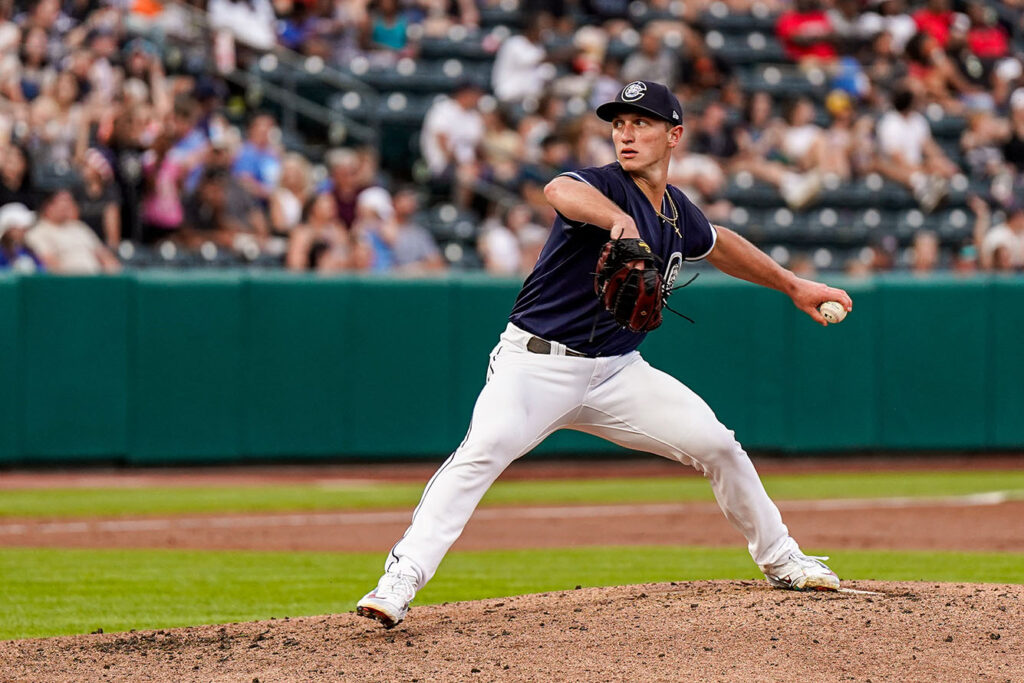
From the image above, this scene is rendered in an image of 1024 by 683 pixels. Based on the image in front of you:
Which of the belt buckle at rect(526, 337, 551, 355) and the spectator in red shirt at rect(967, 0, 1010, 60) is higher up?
the spectator in red shirt at rect(967, 0, 1010, 60)

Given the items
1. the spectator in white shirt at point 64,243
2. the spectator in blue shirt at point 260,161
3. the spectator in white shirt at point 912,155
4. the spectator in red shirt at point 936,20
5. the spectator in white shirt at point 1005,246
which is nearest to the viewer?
the spectator in white shirt at point 64,243

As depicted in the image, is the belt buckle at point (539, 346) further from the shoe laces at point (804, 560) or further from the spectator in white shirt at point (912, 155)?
the spectator in white shirt at point (912, 155)

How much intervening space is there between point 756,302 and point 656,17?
5181 mm

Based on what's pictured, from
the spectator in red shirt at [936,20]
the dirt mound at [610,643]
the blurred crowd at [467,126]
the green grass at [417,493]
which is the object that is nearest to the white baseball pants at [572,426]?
the dirt mound at [610,643]

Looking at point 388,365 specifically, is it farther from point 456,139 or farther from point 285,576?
point 285,576

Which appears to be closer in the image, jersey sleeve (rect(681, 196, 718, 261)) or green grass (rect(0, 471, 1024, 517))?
jersey sleeve (rect(681, 196, 718, 261))

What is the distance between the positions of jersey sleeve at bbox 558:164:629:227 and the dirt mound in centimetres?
134

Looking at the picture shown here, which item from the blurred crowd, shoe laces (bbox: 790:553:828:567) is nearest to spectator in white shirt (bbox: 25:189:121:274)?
the blurred crowd

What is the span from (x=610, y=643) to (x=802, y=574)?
0.97 m

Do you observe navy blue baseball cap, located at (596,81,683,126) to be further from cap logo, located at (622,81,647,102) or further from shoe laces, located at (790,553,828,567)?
shoe laces, located at (790,553,828,567)

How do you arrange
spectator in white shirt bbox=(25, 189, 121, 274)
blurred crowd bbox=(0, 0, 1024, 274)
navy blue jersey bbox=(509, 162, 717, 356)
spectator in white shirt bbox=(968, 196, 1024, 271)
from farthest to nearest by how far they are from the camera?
spectator in white shirt bbox=(968, 196, 1024, 271) → blurred crowd bbox=(0, 0, 1024, 274) → spectator in white shirt bbox=(25, 189, 121, 274) → navy blue jersey bbox=(509, 162, 717, 356)

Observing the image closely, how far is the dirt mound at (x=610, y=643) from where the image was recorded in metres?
4.34

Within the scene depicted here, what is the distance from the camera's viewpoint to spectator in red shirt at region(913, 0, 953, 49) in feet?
58.9

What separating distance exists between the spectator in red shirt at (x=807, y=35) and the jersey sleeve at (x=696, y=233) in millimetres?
12548
